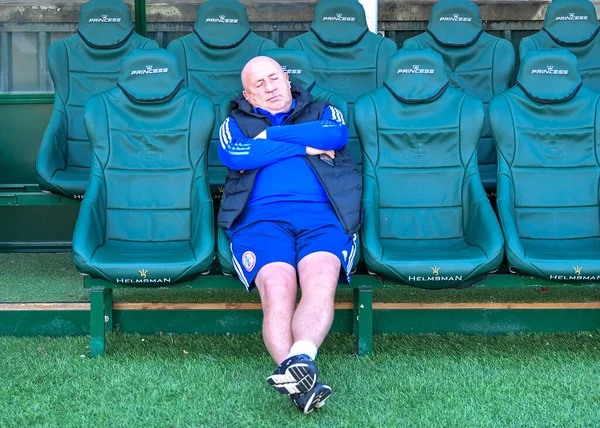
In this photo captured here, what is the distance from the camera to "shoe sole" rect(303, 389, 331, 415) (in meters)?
2.34

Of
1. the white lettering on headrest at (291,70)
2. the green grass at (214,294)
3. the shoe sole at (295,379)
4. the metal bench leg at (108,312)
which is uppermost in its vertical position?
the white lettering on headrest at (291,70)

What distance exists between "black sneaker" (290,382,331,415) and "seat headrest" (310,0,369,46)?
7.75 ft

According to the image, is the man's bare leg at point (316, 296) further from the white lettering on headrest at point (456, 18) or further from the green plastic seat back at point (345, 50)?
the white lettering on headrest at point (456, 18)

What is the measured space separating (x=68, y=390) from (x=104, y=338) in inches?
14.7

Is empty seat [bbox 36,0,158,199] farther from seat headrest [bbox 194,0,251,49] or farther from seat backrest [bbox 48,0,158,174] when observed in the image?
seat headrest [bbox 194,0,251,49]

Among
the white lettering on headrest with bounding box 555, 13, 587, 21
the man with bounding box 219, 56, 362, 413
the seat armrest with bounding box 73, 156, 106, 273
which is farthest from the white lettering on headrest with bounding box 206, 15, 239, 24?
Result: the white lettering on headrest with bounding box 555, 13, 587, 21

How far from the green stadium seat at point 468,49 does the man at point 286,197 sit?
1.28m

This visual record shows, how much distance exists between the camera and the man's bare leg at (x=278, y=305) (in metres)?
2.53

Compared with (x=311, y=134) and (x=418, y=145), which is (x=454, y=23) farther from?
(x=311, y=134)

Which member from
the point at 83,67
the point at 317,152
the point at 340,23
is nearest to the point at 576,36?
the point at 340,23

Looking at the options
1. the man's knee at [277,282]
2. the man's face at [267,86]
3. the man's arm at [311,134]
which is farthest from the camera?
the man's face at [267,86]

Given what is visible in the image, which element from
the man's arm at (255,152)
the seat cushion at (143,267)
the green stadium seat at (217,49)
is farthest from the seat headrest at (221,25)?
the seat cushion at (143,267)

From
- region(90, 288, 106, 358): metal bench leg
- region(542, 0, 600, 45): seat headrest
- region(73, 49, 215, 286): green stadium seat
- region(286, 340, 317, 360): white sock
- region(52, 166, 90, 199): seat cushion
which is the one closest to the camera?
region(286, 340, 317, 360): white sock

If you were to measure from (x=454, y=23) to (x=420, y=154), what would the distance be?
1.29 meters
